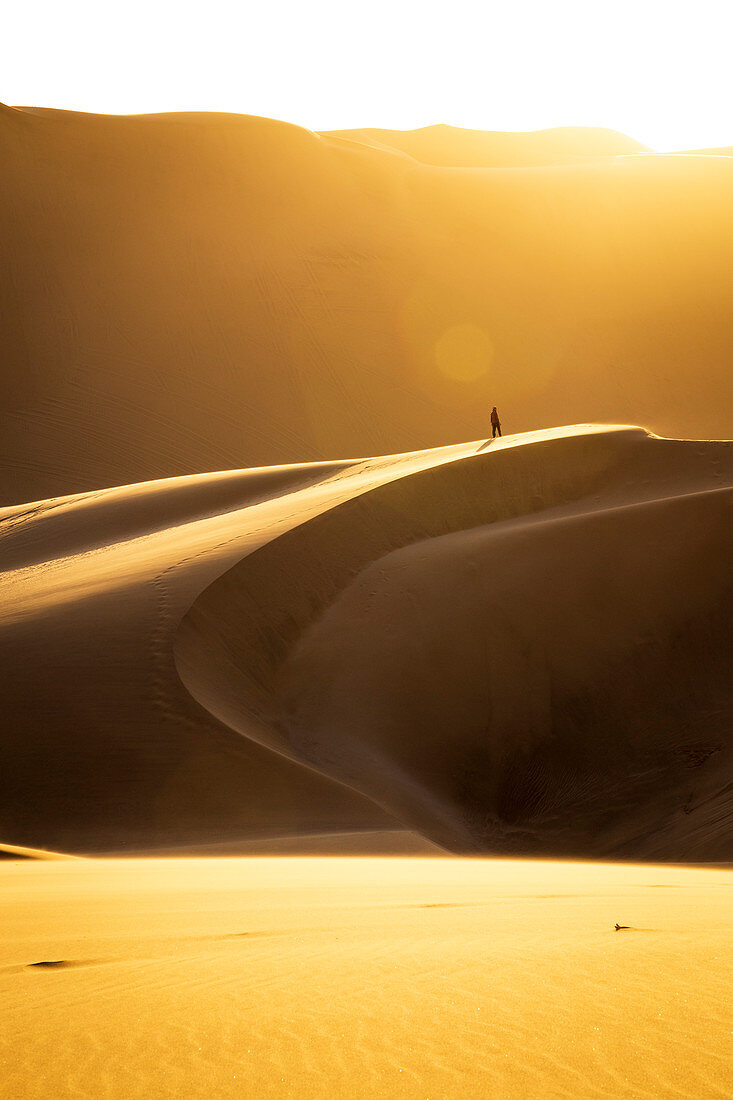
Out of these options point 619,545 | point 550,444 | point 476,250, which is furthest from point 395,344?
point 619,545

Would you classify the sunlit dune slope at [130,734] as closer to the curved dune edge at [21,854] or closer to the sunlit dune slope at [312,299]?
the curved dune edge at [21,854]

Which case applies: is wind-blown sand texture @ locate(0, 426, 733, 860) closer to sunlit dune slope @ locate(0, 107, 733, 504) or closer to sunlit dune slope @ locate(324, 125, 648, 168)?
sunlit dune slope @ locate(0, 107, 733, 504)

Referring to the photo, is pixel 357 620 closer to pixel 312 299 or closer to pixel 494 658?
pixel 494 658

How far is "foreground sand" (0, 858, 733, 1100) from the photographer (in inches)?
120

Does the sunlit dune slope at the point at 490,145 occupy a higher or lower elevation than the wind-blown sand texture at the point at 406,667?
higher

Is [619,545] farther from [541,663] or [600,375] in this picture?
Result: [600,375]

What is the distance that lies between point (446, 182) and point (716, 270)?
38.3 ft

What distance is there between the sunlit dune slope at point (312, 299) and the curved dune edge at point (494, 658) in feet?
55.2

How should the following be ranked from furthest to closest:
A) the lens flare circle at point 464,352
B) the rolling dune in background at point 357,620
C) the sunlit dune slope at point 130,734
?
the lens flare circle at point 464,352, the sunlit dune slope at point 130,734, the rolling dune in background at point 357,620

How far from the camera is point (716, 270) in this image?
133 feet

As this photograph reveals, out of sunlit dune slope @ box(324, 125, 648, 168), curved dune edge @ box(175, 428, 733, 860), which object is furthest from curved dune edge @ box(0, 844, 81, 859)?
sunlit dune slope @ box(324, 125, 648, 168)

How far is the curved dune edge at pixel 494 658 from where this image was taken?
14.2 metres

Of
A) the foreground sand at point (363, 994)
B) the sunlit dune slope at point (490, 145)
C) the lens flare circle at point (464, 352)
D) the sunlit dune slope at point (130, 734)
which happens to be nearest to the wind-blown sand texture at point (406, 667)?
the sunlit dune slope at point (130, 734)

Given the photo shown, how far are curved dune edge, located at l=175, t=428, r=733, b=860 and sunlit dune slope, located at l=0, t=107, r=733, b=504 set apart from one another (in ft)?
55.2
